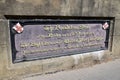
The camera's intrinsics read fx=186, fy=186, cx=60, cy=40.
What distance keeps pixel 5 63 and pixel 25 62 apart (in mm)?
475

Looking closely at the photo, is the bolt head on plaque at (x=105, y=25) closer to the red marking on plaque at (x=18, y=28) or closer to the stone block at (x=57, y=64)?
the stone block at (x=57, y=64)

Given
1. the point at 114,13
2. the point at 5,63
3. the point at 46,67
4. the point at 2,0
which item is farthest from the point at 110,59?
the point at 2,0

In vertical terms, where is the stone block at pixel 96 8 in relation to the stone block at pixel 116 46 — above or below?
above

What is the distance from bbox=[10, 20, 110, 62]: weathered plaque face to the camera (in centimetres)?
418

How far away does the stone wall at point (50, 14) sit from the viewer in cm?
393

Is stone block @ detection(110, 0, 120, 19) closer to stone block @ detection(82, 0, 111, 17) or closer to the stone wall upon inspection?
the stone wall

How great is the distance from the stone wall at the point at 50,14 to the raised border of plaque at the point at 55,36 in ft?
0.46

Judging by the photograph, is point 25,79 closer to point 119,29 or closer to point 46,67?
point 46,67

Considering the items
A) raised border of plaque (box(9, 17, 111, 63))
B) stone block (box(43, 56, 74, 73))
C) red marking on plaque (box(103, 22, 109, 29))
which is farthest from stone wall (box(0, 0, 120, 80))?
red marking on plaque (box(103, 22, 109, 29))

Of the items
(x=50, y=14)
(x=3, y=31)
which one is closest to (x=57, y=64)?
(x=50, y=14)

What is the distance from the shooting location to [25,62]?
14.3ft

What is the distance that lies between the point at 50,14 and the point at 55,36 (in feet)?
1.96

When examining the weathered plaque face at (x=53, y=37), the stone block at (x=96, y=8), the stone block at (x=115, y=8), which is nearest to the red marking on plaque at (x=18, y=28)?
the weathered plaque face at (x=53, y=37)

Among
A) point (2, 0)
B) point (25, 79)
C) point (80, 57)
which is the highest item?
point (2, 0)
